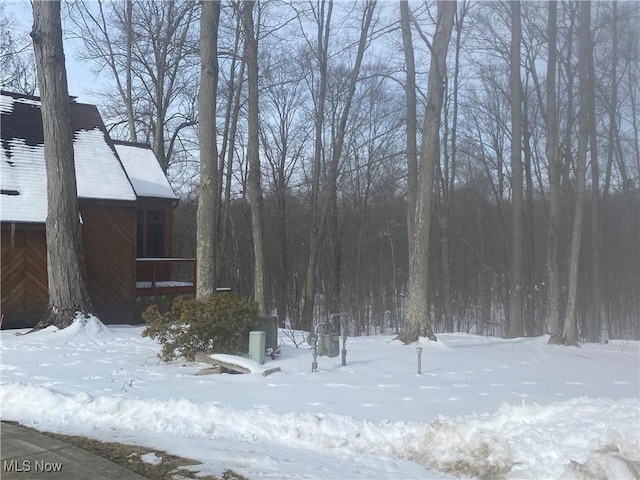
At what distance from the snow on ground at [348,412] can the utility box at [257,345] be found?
0.18 m

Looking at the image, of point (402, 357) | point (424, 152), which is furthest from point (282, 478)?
point (424, 152)

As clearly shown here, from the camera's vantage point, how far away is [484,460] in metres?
5.07

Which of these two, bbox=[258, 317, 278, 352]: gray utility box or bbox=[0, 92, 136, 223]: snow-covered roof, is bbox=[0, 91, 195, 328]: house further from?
bbox=[258, 317, 278, 352]: gray utility box

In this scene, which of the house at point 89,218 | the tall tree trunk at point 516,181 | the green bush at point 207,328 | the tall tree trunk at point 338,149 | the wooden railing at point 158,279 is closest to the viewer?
the green bush at point 207,328

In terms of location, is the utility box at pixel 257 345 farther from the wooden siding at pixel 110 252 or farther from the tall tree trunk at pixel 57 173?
the wooden siding at pixel 110 252

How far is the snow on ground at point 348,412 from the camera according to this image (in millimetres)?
5047

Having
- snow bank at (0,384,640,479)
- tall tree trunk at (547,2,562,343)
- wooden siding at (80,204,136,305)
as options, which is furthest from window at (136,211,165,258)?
snow bank at (0,384,640,479)

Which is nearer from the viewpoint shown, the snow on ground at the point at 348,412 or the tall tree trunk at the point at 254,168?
the snow on ground at the point at 348,412

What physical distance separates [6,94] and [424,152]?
13752 millimetres

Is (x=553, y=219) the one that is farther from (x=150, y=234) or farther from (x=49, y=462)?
(x=49, y=462)

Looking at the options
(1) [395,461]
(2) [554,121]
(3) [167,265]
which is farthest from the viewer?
(3) [167,265]

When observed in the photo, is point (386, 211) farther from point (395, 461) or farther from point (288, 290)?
point (395, 461)

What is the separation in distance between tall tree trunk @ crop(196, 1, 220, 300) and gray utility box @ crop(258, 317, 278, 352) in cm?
176

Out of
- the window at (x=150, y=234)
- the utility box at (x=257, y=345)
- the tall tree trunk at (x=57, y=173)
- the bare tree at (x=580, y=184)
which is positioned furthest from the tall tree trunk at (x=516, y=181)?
the tall tree trunk at (x=57, y=173)
